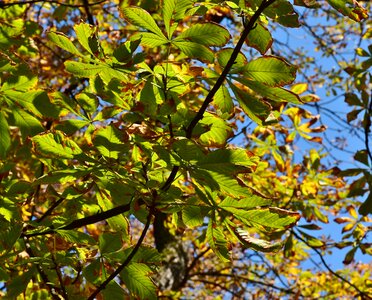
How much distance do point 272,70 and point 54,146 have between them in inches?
19.5

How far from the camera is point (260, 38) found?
99cm

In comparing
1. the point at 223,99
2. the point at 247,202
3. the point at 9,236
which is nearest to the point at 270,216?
the point at 247,202

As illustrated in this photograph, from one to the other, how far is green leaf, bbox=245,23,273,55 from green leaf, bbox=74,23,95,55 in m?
0.35

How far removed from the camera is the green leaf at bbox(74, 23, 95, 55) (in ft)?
3.34

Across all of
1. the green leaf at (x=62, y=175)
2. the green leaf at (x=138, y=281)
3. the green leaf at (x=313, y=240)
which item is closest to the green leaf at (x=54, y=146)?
the green leaf at (x=62, y=175)

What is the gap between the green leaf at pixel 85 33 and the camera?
1019 mm

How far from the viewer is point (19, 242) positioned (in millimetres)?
1359

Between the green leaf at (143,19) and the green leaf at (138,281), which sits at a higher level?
the green leaf at (143,19)

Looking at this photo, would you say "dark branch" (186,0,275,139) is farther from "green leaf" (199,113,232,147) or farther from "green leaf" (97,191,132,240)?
"green leaf" (97,191,132,240)

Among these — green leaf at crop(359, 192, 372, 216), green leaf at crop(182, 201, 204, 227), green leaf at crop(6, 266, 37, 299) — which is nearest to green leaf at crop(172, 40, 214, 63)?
green leaf at crop(182, 201, 204, 227)

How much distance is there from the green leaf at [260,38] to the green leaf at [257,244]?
0.40 m

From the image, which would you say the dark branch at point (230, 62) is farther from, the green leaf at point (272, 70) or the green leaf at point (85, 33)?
the green leaf at point (85, 33)

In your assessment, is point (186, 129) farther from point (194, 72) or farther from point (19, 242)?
point (19, 242)

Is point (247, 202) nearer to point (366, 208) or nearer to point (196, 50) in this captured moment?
point (196, 50)
